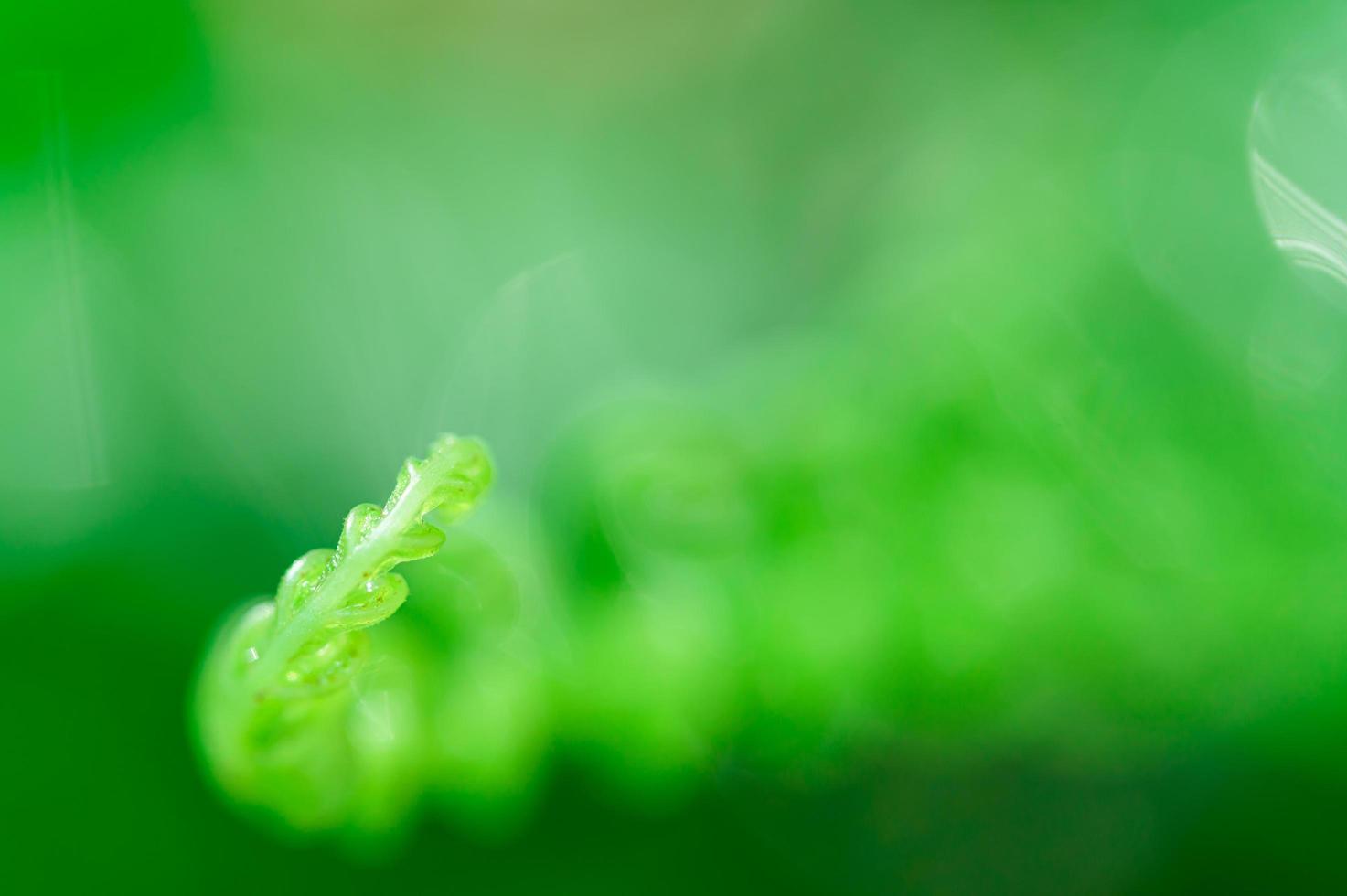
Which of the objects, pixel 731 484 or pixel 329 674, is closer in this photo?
pixel 329 674

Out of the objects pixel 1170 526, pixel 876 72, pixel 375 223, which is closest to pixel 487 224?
pixel 375 223

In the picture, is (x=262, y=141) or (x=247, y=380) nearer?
(x=247, y=380)

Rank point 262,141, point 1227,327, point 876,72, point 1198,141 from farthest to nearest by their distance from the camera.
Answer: point 876,72, point 262,141, point 1198,141, point 1227,327

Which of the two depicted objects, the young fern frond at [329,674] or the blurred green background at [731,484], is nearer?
the young fern frond at [329,674]

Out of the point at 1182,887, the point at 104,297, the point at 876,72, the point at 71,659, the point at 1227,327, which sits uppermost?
the point at 876,72

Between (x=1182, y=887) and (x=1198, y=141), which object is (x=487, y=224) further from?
(x=1182, y=887)
